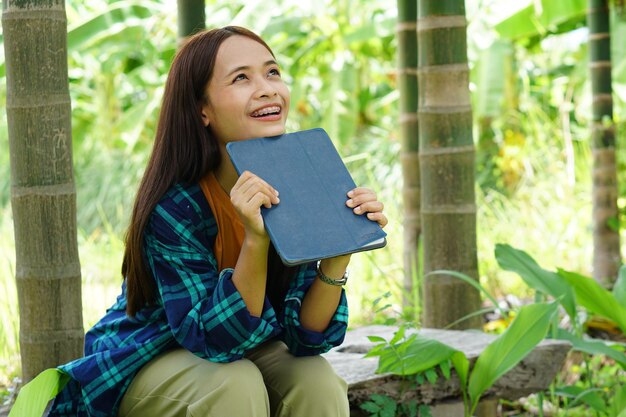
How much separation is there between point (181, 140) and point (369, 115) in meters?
8.92

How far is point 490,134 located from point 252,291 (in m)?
7.40

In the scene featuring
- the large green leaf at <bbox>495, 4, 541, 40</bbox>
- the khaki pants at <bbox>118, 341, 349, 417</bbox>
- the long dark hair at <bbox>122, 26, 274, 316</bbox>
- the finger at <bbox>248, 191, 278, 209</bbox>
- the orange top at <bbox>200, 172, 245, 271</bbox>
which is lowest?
the khaki pants at <bbox>118, 341, 349, 417</bbox>

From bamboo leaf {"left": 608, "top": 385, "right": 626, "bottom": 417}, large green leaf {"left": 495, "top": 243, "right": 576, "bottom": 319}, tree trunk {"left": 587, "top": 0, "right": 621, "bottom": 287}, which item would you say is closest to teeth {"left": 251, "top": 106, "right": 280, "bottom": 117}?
large green leaf {"left": 495, "top": 243, "right": 576, "bottom": 319}

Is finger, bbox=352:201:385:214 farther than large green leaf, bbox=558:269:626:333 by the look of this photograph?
No

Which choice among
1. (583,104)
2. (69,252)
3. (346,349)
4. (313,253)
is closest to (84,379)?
(69,252)

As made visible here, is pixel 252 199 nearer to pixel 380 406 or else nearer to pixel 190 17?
pixel 380 406

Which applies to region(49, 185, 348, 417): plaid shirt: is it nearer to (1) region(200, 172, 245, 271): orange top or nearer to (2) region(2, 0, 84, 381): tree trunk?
(1) region(200, 172, 245, 271): orange top

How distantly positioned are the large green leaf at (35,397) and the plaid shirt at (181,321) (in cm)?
7

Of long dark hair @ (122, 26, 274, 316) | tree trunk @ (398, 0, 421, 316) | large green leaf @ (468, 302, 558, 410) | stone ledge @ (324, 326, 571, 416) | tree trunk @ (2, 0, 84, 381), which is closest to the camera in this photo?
long dark hair @ (122, 26, 274, 316)

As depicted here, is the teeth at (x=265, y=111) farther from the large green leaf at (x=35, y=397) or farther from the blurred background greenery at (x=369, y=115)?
the blurred background greenery at (x=369, y=115)

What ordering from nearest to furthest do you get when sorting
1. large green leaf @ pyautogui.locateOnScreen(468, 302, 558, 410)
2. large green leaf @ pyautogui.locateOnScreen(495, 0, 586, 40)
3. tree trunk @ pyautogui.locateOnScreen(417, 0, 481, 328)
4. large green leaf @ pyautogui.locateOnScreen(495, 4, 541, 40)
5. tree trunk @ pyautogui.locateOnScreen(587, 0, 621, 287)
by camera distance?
1. large green leaf @ pyautogui.locateOnScreen(468, 302, 558, 410)
2. tree trunk @ pyautogui.locateOnScreen(417, 0, 481, 328)
3. tree trunk @ pyautogui.locateOnScreen(587, 0, 621, 287)
4. large green leaf @ pyautogui.locateOnScreen(495, 0, 586, 40)
5. large green leaf @ pyautogui.locateOnScreen(495, 4, 541, 40)

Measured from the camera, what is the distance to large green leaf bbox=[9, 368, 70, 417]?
2.25m

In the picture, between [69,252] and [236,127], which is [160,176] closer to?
[236,127]

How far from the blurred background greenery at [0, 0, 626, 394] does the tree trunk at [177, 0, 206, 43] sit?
1511mm
